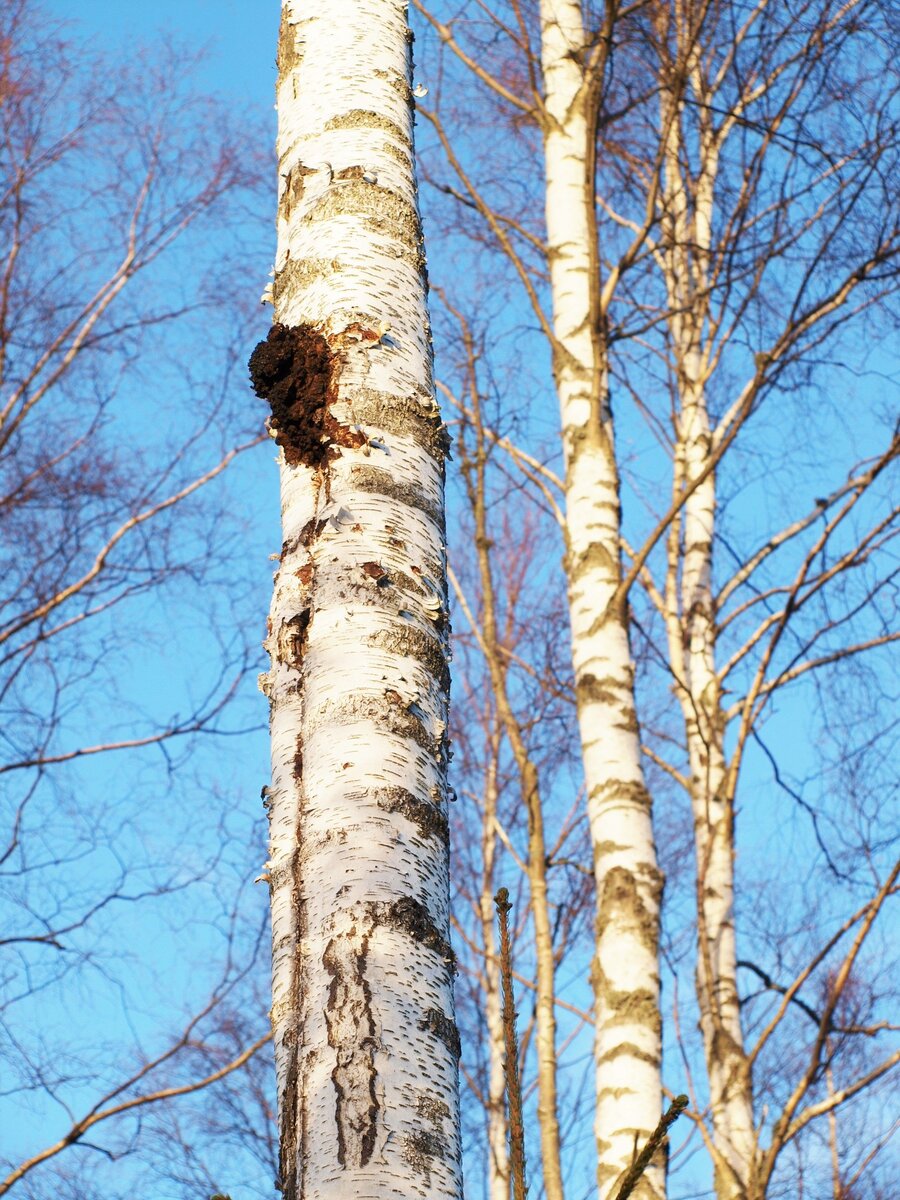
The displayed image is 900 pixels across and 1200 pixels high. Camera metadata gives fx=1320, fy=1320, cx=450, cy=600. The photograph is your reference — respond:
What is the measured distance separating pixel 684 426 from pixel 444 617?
4.50 meters

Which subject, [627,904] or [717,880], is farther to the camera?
[717,880]

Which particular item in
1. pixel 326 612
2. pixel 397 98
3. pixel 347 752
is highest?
pixel 397 98

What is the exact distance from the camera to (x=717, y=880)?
15.5ft

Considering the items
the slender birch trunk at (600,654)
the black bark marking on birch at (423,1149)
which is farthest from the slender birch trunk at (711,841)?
the black bark marking on birch at (423,1149)

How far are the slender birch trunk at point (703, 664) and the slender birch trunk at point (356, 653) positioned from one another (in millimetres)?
1940

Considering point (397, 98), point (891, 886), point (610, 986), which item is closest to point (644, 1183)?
point (610, 986)

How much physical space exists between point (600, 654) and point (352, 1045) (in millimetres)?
2738

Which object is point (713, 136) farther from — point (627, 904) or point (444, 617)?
point (444, 617)

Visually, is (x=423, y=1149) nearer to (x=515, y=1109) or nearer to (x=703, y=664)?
(x=515, y=1109)

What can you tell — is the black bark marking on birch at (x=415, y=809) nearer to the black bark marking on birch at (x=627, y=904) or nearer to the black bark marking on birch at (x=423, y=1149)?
the black bark marking on birch at (x=423, y=1149)

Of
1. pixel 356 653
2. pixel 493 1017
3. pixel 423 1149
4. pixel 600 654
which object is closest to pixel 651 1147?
pixel 423 1149

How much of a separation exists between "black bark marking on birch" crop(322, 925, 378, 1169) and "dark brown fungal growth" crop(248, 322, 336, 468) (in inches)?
23.5

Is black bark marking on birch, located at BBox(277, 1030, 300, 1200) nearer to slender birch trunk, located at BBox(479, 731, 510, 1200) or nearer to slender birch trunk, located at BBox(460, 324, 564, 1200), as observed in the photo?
slender birch trunk, located at BBox(460, 324, 564, 1200)

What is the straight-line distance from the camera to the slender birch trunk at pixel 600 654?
3254mm
